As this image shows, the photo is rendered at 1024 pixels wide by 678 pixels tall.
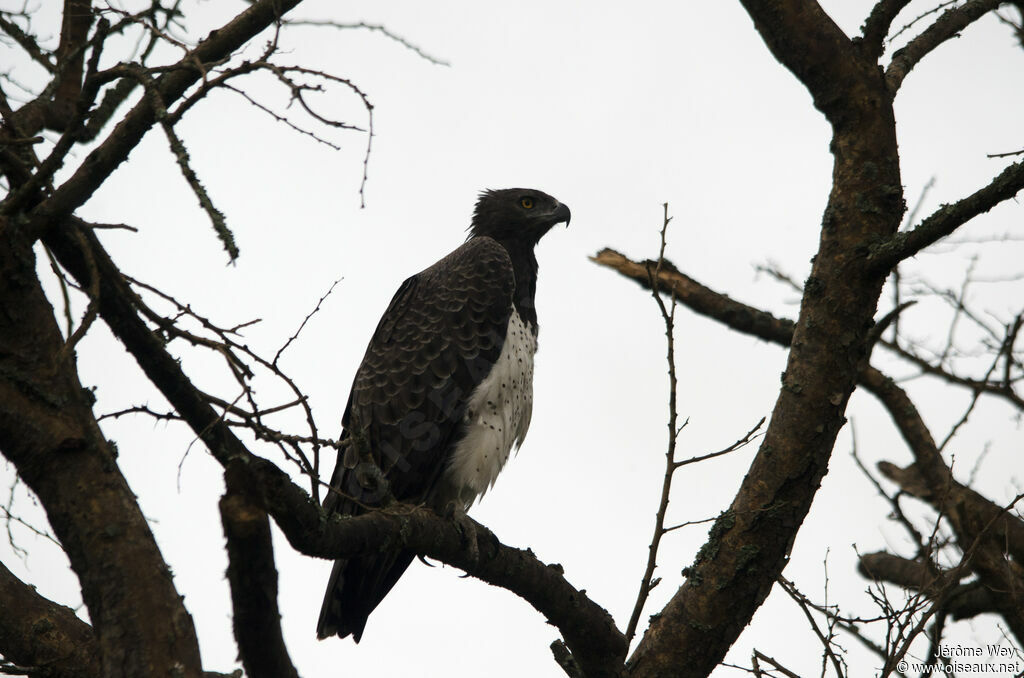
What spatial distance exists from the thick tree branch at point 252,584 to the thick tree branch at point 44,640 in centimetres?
126

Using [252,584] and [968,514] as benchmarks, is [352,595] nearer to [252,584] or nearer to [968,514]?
[252,584]

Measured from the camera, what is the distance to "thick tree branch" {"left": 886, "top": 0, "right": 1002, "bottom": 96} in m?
5.12

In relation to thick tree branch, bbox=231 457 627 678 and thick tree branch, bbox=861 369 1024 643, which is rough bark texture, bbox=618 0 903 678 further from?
thick tree branch, bbox=861 369 1024 643

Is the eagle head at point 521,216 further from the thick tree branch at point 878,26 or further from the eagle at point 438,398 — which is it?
the thick tree branch at point 878,26

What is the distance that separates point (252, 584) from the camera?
2.82 m

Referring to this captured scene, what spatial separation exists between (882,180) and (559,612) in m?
2.66

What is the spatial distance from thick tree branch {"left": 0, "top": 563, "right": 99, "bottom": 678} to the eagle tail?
2031 mm

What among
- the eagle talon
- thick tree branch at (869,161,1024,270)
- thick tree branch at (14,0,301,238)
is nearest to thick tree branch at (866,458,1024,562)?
thick tree branch at (869,161,1024,270)

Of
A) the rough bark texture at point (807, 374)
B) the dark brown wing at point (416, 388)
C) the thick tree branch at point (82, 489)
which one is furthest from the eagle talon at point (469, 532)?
the thick tree branch at point (82, 489)

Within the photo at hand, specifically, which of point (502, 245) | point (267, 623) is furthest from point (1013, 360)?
point (267, 623)

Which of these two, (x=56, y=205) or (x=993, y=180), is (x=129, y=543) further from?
(x=993, y=180)

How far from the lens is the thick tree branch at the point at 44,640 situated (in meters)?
3.87

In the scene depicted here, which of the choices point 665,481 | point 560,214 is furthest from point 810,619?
point 560,214

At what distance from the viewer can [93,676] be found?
384 cm
